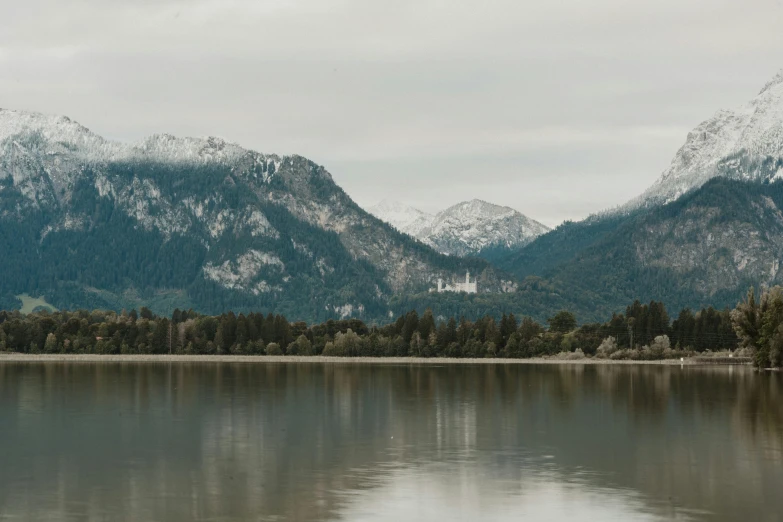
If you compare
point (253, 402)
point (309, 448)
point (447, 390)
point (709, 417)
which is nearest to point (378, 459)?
point (309, 448)

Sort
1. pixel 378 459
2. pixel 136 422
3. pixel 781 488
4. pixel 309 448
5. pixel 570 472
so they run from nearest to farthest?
1. pixel 781 488
2. pixel 570 472
3. pixel 378 459
4. pixel 309 448
5. pixel 136 422

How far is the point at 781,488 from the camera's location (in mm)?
71938

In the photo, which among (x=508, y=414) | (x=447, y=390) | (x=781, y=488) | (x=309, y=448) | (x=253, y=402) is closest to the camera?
(x=781, y=488)

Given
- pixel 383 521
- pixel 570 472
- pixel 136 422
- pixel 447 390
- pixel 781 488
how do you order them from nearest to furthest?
pixel 383 521 → pixel 781 488 → pixel 570 472 → pixel 136 422 → pixel 447 390

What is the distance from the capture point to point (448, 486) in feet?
238

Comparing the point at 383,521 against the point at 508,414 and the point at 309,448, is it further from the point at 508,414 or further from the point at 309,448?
the point at 508,414

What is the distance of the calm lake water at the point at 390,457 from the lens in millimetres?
65250

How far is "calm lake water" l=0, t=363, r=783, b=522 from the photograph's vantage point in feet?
214

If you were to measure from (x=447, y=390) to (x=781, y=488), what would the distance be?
102m

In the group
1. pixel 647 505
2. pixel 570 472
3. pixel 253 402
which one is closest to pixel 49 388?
pixel 253 402

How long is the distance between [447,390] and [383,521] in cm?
11209

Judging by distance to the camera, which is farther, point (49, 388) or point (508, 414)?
point (49, 388)

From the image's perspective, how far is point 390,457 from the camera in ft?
287

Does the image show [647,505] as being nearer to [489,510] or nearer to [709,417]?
[489,510]
